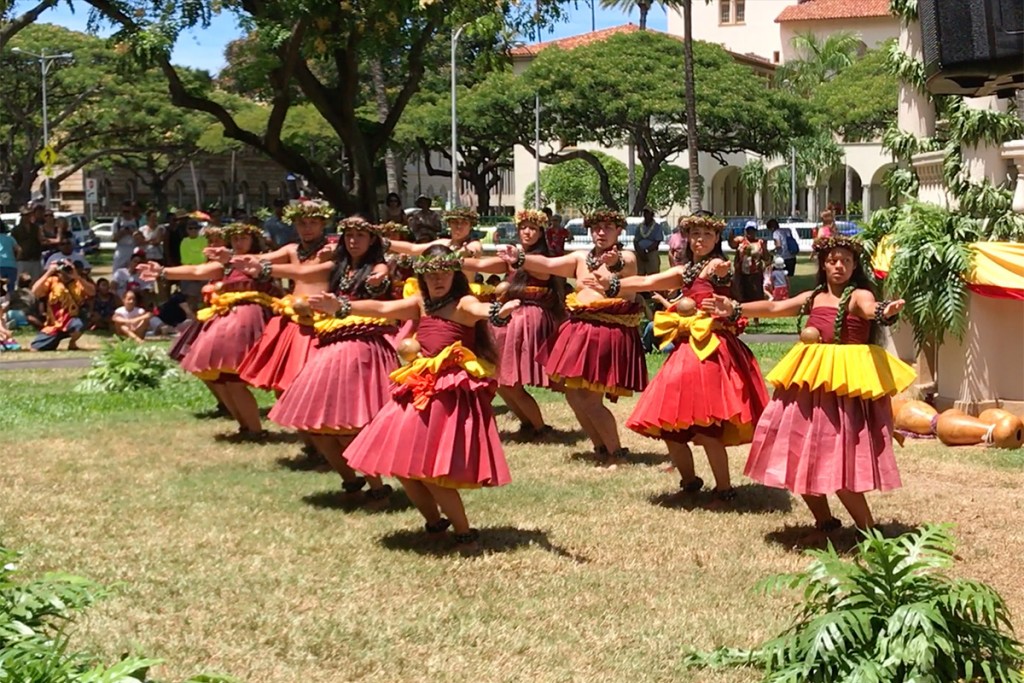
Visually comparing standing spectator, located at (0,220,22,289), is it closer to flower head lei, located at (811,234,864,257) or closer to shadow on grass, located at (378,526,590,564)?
shadow on grass, located at (378,526,590,564)

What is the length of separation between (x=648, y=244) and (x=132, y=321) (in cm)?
693

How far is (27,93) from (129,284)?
118 feet

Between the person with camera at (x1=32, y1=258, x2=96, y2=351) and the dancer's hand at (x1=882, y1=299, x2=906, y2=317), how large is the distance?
13.0 meters

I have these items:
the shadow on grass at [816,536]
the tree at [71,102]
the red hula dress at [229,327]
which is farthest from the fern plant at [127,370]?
the tree at [71,102]

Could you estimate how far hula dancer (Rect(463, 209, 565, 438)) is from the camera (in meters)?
10.3

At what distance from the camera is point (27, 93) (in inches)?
2062

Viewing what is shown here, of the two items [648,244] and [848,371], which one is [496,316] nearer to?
[848,371]

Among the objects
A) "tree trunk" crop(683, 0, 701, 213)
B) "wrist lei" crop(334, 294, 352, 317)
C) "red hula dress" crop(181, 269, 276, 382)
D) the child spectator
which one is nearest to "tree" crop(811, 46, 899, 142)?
"tree trunk" crop(683, 0, 701, 213)

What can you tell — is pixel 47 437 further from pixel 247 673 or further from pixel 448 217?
pixel 247 673

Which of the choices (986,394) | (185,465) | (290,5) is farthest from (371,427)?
(290,5)

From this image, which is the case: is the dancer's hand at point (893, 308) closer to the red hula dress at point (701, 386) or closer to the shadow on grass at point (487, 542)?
the red hula dress at point (701, 386)

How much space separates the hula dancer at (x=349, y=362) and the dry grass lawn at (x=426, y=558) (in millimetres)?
582

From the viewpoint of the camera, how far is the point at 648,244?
19.6 metres

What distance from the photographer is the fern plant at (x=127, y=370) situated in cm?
1380
